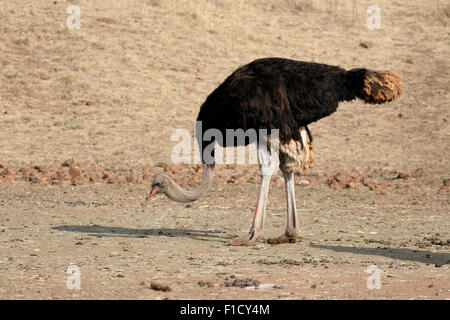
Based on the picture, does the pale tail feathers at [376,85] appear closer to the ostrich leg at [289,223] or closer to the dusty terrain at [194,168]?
the ostrich leg at [289,223]

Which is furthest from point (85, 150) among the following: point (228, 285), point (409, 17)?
point (409, 17)

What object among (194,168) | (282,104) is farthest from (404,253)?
(194,168)

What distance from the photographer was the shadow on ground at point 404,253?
8.30 metres

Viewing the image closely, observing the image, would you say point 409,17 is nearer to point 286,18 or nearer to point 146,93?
point 286,18

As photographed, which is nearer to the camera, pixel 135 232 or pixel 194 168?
pixel 135 232

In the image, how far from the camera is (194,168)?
50.5 ft

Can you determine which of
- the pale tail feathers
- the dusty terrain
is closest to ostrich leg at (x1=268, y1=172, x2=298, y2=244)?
the dusty terrain

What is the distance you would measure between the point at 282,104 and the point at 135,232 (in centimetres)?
240

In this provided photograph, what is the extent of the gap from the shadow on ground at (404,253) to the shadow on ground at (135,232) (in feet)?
4.63

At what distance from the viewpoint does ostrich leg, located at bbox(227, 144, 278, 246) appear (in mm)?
8961

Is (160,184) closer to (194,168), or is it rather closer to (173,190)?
(173,190)

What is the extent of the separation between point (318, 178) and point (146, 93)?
6661 mm

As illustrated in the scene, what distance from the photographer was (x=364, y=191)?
13516 mm

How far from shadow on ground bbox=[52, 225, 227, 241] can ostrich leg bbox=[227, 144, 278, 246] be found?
607 mm
